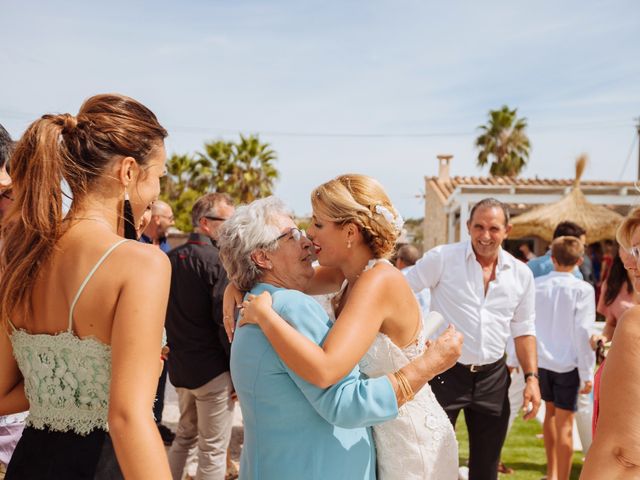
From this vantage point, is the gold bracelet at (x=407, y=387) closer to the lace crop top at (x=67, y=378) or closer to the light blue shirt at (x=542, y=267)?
the lace crop top at (x=67, y=378)

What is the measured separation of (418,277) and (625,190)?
17.2 m

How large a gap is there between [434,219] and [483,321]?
20.7 metres

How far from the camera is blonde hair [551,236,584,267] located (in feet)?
18.0

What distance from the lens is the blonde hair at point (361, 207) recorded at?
222cm

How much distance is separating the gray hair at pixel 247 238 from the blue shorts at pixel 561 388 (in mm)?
3875

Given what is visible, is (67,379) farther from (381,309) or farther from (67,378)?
(381,309)

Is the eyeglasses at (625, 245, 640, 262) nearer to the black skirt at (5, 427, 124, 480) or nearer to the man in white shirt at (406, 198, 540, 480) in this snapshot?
the black skirt at (5, 427, 124, 480)

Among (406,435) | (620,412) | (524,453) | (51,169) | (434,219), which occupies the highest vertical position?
(51,169)

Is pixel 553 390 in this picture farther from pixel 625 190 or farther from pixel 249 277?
pixel 625 190

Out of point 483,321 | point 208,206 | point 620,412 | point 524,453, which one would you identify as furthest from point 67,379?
point 524,453

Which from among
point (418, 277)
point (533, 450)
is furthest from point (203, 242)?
point (533, 450)

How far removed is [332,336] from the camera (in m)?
1.90

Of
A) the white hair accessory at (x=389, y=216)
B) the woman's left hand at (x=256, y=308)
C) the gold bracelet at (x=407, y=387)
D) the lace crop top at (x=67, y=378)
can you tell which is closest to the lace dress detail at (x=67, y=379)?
the lace crop top at (x=67, y=378)

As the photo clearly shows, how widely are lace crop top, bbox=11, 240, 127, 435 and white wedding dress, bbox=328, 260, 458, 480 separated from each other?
960 millimetres
